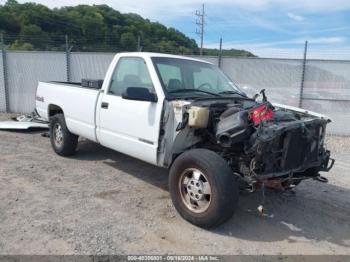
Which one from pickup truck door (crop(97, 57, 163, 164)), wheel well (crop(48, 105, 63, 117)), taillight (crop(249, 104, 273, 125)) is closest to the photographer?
taillight (crop(249, 104, 273, 125))

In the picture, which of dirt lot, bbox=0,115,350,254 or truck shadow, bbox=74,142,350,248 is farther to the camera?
truck shadow, bbox=74,142,350,248

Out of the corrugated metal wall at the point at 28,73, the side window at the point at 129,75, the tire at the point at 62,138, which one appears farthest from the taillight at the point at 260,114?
the corrugated metal wall at the point at 28,73

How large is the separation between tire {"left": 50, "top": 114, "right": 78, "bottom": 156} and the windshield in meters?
2.54

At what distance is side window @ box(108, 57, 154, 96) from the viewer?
18.3ft

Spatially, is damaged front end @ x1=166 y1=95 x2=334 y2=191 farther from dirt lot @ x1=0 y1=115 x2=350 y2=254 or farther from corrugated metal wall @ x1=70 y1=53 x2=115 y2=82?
corrugated metal wall @ x1=70 y1=53 x2=115 y2=82

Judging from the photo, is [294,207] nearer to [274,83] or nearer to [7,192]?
[7,192]

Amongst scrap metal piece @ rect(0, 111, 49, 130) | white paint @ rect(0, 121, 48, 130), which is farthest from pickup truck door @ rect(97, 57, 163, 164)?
white paint @ rect(0, 121, 48, 130)

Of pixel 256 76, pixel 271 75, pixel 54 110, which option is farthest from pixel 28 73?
pixel 271 75


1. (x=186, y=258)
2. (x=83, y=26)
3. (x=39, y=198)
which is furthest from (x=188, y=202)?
(x=83, y=26)

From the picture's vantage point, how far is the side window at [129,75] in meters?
5.57

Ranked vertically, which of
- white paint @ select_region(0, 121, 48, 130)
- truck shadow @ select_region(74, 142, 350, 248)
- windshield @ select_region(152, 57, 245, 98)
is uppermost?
windshield @ select_region(152, 57, 245, 98)

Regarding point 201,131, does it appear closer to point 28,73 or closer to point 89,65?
point 89,65

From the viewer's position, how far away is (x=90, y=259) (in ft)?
12.0

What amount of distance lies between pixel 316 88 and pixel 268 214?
717 cm
